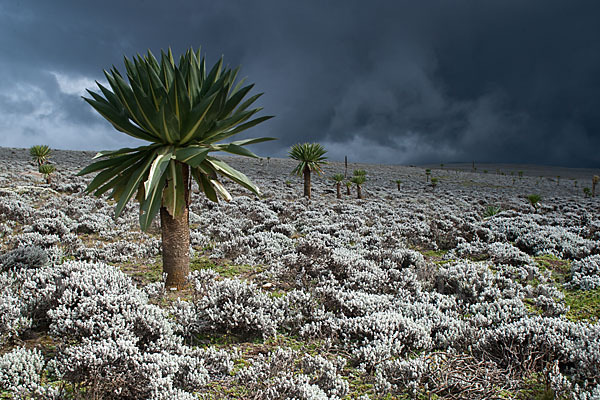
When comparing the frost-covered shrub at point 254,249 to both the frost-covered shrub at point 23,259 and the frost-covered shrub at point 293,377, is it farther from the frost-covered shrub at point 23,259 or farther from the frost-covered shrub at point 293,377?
the frost-covered shrub at point 293,377

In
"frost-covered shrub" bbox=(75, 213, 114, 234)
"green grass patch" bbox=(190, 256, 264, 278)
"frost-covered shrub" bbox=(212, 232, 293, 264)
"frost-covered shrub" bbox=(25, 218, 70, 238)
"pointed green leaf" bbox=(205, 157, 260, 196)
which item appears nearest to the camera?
"pointed green leaf" bbox=(205, 157, 260, 196)

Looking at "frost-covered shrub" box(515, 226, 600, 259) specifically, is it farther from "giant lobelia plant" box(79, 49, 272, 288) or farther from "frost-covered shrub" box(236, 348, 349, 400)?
"giant lobelia plant" box(79, 49, 272, 288)

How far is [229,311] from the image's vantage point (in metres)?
4.11

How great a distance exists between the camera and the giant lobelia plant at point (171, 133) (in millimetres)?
4328

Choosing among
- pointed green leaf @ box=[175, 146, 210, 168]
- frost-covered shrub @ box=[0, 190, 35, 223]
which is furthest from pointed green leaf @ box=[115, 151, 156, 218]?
frost-covered shrub @ box=[0, 190, 35, 223]

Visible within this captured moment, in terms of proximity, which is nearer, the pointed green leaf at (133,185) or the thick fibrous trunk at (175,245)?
the pointed green leaf at (133,185)

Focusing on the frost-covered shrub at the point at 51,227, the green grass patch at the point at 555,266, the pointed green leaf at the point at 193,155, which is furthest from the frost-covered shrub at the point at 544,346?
the frost-covered shrub at the point at 51,227

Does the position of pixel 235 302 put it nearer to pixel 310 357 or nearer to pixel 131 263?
pixel 310 357

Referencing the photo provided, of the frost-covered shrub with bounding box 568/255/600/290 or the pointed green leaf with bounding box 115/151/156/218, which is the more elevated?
the pointed green leaf with bounding box 115/151/156/218

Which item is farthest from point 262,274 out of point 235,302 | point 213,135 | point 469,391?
point 469,391

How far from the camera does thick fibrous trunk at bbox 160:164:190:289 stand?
509 cm

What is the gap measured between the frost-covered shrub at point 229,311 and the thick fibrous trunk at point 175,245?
83 centimetres

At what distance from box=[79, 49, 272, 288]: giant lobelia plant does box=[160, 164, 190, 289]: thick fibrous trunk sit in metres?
0.02

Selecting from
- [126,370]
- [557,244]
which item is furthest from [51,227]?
[557,244]
